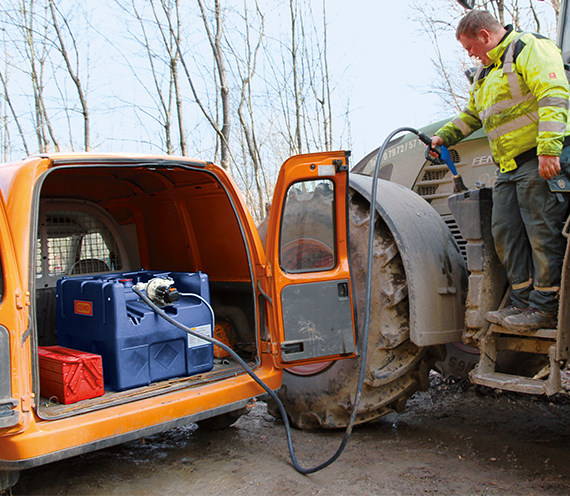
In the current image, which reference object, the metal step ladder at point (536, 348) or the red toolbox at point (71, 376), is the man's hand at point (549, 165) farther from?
the red toolbox at point (71, 376)

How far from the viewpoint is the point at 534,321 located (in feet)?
8.59

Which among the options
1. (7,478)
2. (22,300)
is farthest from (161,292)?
(7,478)

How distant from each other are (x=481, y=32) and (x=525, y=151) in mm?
685

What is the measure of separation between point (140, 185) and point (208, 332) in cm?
156

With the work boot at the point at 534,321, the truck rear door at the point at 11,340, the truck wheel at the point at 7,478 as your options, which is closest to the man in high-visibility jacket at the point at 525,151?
the work boot at the point at 534,321

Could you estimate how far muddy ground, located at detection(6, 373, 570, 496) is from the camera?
2.89m

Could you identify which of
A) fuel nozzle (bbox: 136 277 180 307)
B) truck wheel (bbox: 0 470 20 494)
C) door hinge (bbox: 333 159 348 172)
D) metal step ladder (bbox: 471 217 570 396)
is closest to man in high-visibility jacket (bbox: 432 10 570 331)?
metal step ladder (bbox: 471 217 570 396)

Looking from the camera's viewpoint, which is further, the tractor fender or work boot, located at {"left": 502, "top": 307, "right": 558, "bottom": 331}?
the tractor fender

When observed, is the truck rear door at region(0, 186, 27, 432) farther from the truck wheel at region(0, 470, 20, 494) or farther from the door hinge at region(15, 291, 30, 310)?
the truck wheel at region(0, 470, 20, 494)

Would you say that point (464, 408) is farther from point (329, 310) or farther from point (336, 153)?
point (336, 153)

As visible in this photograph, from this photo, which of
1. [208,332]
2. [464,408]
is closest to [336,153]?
[208,332]

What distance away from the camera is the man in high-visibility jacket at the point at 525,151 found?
102 inches

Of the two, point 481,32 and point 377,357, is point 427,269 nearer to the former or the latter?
point 377,357

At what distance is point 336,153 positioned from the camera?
315 cm
